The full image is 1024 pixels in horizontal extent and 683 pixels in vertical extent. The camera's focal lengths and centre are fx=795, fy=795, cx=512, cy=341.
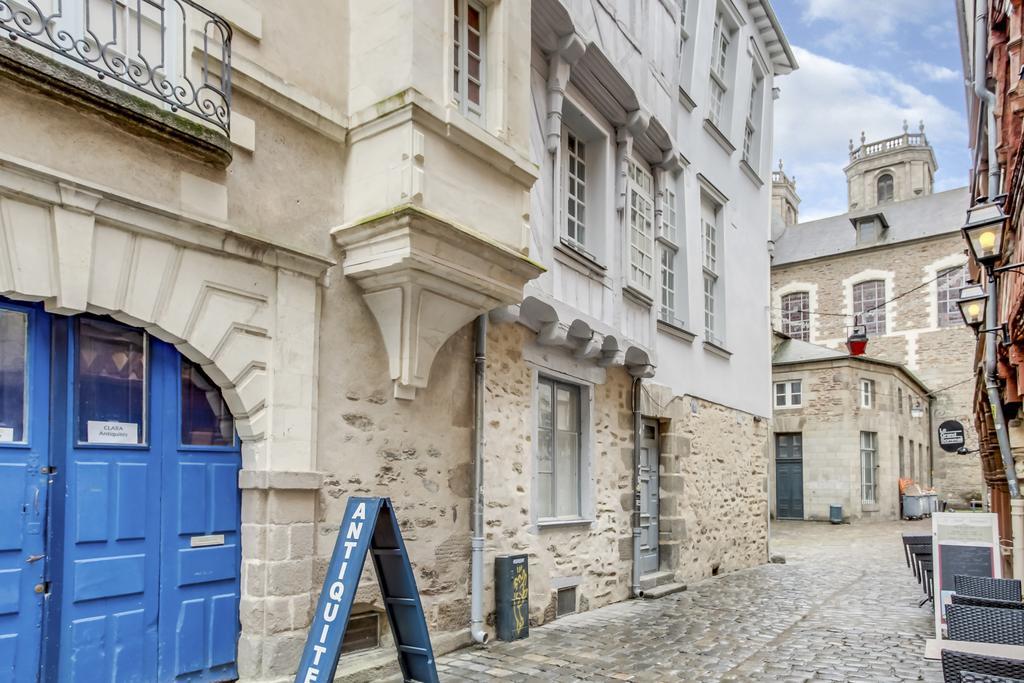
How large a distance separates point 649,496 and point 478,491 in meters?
4.38

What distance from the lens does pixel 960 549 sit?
23.2ft

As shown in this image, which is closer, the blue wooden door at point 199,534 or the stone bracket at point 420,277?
the blue wooden door at point 199,534

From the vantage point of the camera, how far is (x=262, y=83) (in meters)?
4.98

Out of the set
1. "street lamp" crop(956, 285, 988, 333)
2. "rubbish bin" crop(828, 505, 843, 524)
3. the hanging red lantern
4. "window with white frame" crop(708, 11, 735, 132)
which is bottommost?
"rubbish bin" crop(828, 505, 843, 524)

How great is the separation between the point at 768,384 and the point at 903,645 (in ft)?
24.1

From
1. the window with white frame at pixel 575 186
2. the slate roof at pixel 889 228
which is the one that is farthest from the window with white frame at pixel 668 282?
the slate roof at pixel 889 228

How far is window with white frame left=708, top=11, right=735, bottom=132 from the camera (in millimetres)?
12656

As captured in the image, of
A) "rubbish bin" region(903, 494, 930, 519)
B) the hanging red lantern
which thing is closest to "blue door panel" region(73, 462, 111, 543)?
the hanging red lantern

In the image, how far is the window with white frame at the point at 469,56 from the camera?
6.12m

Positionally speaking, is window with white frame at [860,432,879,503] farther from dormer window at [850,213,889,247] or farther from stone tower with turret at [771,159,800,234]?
stone tower with turret at [771,159,800,234]

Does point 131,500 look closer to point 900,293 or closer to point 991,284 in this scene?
point 991,284

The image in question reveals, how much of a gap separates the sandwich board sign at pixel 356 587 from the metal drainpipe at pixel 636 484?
16.0 feet

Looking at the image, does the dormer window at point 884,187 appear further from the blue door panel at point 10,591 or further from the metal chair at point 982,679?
the blue door panel at point 10,591

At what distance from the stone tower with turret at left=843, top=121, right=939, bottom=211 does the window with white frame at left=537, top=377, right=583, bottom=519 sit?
40116 millimetres
